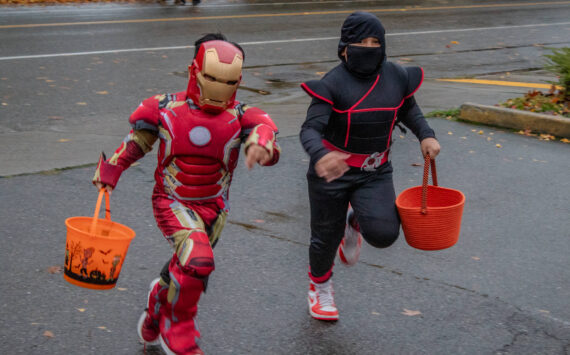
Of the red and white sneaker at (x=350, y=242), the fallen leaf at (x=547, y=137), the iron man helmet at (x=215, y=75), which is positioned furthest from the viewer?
the fallen leaf at (x=547, y=137)

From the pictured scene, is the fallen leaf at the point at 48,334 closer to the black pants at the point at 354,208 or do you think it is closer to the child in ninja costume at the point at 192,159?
the child in ninja costume at the point at 192,159

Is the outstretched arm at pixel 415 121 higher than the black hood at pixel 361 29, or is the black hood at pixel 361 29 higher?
the black hood at pixel 361 29

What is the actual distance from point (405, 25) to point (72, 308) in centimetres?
1440

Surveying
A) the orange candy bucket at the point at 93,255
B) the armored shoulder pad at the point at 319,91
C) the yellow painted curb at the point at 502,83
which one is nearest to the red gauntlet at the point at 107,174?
the orange candy bucket at the point at 93,255

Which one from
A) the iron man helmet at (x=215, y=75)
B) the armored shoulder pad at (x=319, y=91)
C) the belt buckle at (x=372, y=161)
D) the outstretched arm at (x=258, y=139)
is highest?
the iron man helmet at (x=215, y=75)

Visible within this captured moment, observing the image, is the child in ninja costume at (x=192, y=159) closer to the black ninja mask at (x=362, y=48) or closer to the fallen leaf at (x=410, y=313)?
the black ninja mask at (x=362, y=48)

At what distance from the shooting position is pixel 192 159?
3506 mm

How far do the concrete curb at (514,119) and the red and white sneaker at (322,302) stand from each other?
199 inches

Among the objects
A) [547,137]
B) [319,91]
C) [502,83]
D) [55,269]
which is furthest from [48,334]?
[502,83]

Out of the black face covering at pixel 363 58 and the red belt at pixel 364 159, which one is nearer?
the black face covering at pixel 363 58

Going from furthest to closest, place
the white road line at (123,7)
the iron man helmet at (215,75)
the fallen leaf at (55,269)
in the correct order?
the white road line at (123,7), the fallen leaf at (55,269), the iron man helmet at (215,75)

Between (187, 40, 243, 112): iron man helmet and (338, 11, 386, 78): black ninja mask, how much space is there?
2.29ft

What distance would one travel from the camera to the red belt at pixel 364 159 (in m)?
4.02

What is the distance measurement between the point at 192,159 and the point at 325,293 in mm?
1228
